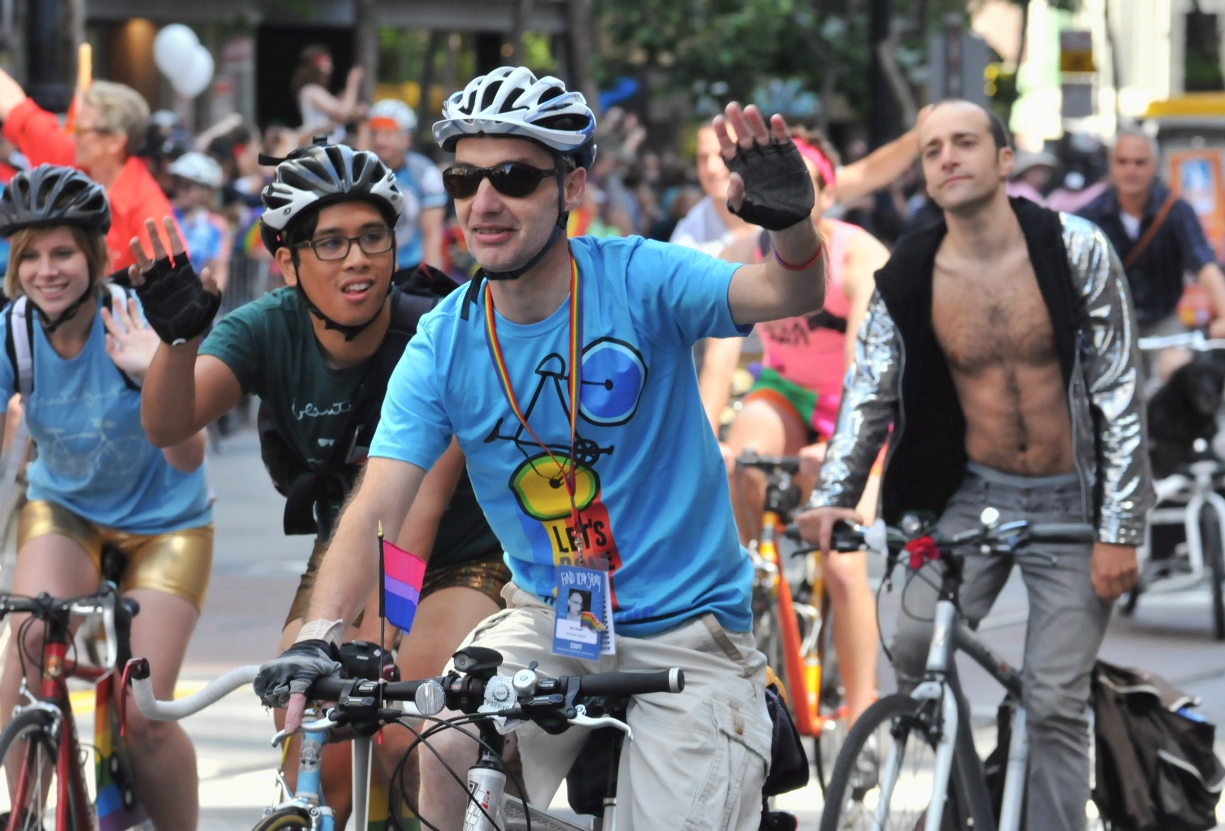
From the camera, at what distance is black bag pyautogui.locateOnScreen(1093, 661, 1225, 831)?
5078mm

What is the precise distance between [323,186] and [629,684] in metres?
1.82

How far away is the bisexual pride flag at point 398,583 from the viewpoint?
3033 mm

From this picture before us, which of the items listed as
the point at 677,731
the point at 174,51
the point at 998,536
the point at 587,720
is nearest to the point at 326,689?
the point at 587,720

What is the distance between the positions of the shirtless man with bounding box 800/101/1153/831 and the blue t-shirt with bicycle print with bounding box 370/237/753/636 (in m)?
1.42

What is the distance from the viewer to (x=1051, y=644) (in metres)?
4.95

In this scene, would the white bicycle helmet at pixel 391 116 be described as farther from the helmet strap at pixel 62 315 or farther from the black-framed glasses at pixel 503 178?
the black-framed glasses at pixel 503 178

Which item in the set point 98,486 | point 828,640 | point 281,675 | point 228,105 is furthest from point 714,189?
point 228,105

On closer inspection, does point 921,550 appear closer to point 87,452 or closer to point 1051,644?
point 1051,644

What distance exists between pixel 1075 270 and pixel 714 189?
11.5ft

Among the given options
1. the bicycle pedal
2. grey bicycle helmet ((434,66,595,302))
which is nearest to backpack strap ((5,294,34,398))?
grey bicycle helmet ((434,66,595,302))

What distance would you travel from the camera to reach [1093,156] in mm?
23453

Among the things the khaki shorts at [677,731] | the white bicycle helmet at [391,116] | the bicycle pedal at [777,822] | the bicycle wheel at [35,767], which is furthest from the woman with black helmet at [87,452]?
the white bicycle helmet at [391,116]

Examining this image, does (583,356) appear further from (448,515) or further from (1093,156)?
(1093,156)

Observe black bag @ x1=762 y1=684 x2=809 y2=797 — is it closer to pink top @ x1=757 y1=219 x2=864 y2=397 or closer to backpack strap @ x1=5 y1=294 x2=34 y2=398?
backpack strap @ x1=5 y1=294 x2=34 y2=398
